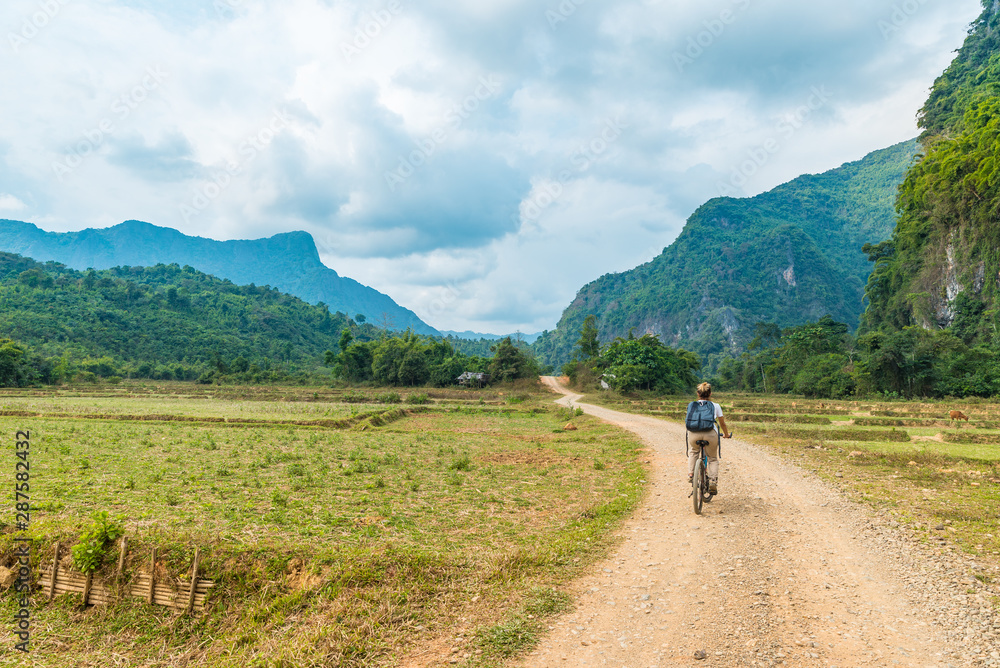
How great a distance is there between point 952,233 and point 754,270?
103673 mm

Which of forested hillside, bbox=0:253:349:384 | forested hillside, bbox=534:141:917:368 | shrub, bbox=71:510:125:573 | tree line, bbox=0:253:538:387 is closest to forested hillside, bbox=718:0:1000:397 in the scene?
tree line, bbox=0:253:538:387

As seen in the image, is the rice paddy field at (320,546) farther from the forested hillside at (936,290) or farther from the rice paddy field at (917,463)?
the forested hillside at (936,290)

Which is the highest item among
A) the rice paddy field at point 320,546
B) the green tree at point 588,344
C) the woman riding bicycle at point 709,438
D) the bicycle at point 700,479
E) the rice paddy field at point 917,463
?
the green tree at point 588,344

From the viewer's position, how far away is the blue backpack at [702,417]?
7957mm

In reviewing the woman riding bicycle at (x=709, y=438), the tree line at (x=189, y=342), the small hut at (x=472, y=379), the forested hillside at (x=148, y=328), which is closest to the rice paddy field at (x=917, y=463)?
the woman riding bicycle at (x=709, y=438)

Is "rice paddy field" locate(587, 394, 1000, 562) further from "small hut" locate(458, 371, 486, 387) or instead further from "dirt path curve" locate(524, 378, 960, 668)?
"small hut" locate(458, 371, 486, 387)

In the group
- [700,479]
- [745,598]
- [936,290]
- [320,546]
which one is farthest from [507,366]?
[745,598]

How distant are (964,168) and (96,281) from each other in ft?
473

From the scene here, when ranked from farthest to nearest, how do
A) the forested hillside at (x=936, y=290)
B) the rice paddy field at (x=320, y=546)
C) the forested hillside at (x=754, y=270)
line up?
the forested hillside at (x=754, y=270), the forested hillside at (x=936, y=290), the rice paddy field at (x=320, y=546)

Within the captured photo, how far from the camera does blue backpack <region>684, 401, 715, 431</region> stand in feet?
26.1

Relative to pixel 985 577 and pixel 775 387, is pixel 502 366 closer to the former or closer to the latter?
pixel 775 387

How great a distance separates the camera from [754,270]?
149 meters

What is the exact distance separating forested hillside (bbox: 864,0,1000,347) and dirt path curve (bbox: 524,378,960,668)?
51.4m

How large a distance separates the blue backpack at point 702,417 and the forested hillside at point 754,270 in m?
122
